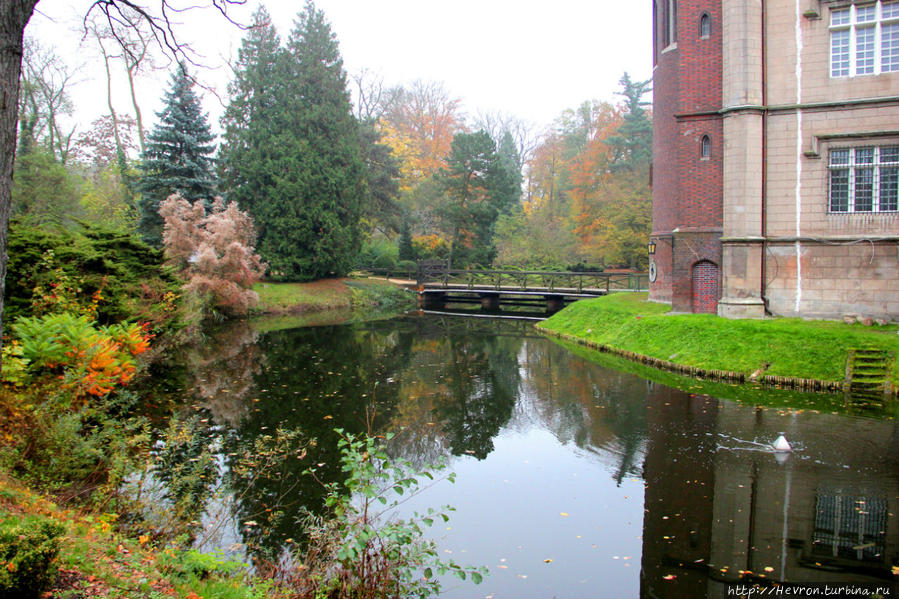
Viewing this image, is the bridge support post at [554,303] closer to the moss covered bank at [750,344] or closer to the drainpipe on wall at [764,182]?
the moss covered bank at [750,344]

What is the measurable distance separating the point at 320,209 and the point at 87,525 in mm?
30040

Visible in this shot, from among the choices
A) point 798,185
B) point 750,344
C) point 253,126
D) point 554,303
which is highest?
point 253,126

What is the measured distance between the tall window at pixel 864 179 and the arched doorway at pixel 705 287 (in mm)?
3213

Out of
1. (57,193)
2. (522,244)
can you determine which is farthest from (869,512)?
(522,244)

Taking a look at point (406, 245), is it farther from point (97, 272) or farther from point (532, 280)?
point (97, 272)

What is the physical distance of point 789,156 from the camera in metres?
15.9

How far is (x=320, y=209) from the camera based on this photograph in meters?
33.8

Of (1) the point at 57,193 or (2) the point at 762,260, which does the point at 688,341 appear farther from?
(1) the point at 57,193

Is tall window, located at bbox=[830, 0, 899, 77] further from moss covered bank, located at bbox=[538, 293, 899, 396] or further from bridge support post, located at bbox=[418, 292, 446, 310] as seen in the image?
bridge support post, located at bbox=[418, 292, 446, 310]

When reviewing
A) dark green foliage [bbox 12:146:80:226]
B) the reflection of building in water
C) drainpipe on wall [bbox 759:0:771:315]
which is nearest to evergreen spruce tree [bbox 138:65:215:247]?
dark green foliage [bbox 12:146:80:226]

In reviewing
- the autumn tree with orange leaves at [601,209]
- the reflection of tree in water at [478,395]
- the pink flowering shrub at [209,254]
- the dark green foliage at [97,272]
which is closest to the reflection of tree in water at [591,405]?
the reflection of tree in water at [478,395]

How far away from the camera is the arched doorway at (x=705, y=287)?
1691 cm

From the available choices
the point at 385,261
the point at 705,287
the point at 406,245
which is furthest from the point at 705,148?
the point at 385,261

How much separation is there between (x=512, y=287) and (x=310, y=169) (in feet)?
41.5
